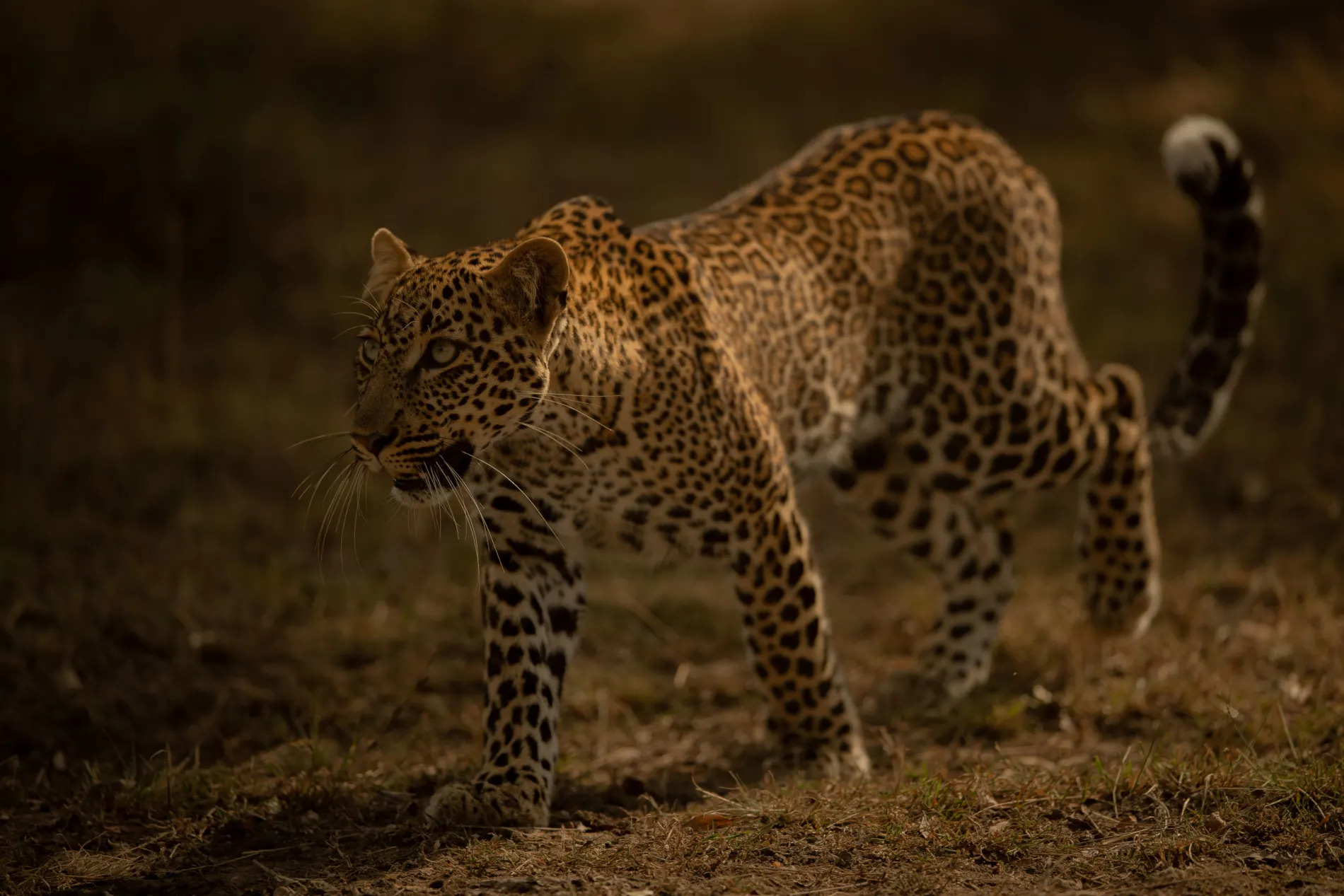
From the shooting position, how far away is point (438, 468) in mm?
5336

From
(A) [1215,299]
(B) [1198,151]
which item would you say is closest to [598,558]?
(A) [1215,299]

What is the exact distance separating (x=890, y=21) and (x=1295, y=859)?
41.3 ft

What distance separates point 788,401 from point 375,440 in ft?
6.51

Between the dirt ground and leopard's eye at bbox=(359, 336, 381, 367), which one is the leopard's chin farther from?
the dirt ground

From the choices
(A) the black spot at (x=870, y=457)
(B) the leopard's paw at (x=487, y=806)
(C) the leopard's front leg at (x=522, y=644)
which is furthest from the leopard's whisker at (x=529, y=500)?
(A) the black spot at (x=870, y=457)

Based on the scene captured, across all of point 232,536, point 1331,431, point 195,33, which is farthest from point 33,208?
point 1331,431

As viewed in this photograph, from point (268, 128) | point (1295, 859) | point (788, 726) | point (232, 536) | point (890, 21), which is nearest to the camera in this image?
point (1295, 859)

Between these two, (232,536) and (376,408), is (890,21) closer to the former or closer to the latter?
(232,536)

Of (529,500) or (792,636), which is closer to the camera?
(529,500)

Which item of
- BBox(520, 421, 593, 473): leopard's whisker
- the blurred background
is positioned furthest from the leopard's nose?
the blurred background

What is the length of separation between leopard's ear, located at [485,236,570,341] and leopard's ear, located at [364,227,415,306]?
0.48 meters

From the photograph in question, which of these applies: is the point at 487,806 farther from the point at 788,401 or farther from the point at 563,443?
the point at 788,401

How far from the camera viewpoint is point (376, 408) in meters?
5.22

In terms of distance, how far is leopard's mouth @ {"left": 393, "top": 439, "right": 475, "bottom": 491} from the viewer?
5305mm
